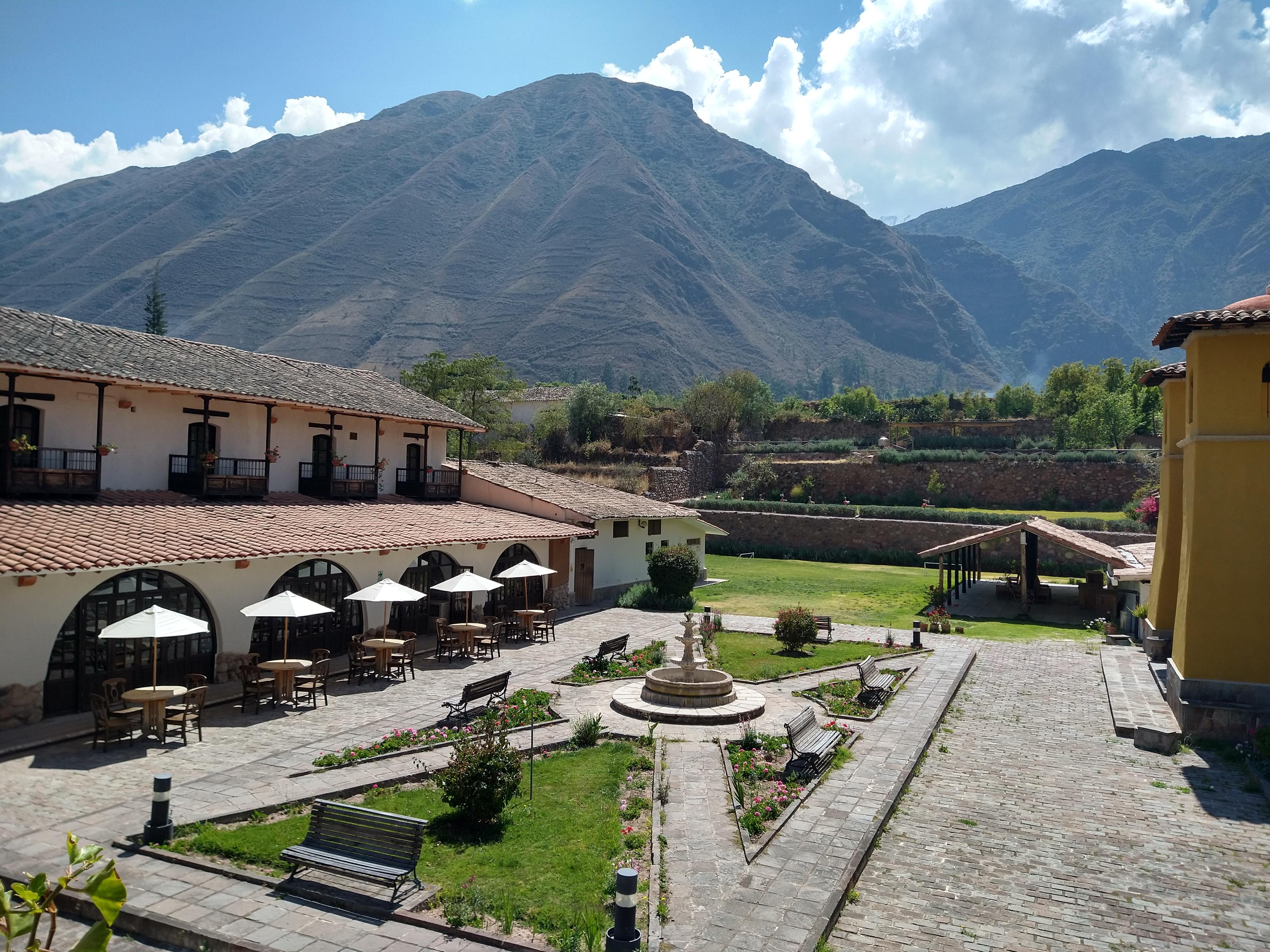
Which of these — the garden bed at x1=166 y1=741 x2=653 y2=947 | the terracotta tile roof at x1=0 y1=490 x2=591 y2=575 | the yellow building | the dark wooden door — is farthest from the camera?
the dark wooden door

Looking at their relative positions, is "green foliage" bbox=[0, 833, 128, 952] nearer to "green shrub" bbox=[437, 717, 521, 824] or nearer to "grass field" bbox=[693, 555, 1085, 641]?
"green shrub" bbox=[437, 717, 521, 824]

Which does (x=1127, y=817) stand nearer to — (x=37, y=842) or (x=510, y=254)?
(x=37, y=842)

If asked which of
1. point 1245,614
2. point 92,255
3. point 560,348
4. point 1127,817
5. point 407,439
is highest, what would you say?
point 92,255

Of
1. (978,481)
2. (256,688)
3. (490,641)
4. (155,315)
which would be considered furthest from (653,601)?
(155,315)

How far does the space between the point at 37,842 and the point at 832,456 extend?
55051 mm

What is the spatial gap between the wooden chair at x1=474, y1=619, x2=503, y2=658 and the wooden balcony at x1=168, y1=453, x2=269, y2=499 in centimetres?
676

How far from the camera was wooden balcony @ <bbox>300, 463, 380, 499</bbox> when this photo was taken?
23.4 metres

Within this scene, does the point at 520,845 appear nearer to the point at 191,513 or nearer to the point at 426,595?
the point at 191,513

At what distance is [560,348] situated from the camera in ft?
440

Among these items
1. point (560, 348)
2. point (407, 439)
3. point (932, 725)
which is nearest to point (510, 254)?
point (560, 348)

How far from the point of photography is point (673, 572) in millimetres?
28578

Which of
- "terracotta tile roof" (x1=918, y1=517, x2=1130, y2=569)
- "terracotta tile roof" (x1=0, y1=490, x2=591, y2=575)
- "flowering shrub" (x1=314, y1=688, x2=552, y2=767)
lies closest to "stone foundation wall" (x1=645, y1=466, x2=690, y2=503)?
"terracotta tile roof" (x1=918, y1=517, x2=1130, y2=569)

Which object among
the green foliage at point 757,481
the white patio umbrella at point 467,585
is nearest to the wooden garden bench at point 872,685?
the white patio umbrella at point 467,585

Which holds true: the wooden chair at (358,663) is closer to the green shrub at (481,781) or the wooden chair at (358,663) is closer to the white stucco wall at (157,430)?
the white stucco wall at (157,430)
